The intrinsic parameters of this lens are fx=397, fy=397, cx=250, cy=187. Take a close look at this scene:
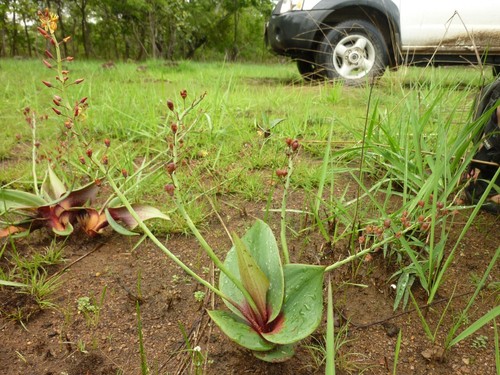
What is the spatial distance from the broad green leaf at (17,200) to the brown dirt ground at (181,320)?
0.44 feet

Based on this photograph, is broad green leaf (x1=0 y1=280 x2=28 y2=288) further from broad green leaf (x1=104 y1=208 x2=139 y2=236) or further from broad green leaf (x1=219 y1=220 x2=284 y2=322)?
broad green leaf (x1=219 y1=220 x2=284 y2=322)

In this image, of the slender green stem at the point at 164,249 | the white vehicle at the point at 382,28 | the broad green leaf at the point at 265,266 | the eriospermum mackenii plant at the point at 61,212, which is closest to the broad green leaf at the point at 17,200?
the eriospermum mackenii plant at the point at 61,212

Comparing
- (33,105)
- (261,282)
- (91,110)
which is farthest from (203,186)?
(33,105)

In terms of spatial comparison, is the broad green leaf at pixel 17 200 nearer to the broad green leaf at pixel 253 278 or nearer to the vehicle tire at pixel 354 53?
the broad green leaf at pixel 253 278

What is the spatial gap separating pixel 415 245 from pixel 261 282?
564mm

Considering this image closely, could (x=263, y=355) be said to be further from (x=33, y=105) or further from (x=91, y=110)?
(x=33, y=105)

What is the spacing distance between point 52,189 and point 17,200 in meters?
0.14

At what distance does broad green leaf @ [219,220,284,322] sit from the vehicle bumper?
3730 millimetres

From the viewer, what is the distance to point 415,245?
118 centimetres

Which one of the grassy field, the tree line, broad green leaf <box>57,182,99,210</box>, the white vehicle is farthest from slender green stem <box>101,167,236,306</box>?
the tree line

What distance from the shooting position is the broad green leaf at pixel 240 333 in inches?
32.3

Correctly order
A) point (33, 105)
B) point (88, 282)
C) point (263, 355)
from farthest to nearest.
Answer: point (33, 105)
point (88, 282)
point (263, 355)

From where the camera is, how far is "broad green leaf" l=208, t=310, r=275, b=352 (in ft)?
2.69

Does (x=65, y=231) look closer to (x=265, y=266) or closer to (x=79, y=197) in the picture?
(x=79, y=197)
